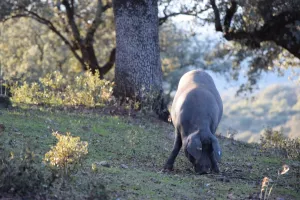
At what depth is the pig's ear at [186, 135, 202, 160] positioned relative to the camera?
895 cm

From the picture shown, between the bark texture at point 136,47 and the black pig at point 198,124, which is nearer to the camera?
the black pig at point 198,124

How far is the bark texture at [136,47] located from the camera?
15383 millimetres

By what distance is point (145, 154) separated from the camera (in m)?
10.8

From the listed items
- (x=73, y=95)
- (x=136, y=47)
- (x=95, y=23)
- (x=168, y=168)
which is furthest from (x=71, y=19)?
(x=168, y=168)

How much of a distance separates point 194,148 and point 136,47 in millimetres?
6892

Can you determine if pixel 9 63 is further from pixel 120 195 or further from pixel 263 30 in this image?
pixel 120 195

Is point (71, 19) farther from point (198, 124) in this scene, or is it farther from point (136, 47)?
point (198, 124)

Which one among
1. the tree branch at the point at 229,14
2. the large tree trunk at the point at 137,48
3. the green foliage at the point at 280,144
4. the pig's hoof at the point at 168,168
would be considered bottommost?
the green foliage at the point at 280,144

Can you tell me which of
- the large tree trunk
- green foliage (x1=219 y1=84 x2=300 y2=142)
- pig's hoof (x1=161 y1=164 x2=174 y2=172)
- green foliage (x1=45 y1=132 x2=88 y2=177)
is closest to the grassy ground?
pig's hoof (x1=161 y1=164 x2=174 y2=172)

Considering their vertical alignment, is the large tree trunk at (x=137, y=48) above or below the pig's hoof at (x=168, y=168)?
above

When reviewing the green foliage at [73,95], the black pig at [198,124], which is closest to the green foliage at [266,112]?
the green foliage at [73,95]

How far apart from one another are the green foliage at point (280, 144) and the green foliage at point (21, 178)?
6.58 meters

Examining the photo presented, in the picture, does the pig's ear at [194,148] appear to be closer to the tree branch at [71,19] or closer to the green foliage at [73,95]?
the green foliage at [73,95]

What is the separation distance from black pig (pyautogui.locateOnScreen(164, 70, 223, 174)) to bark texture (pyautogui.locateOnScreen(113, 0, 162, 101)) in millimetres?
4636
